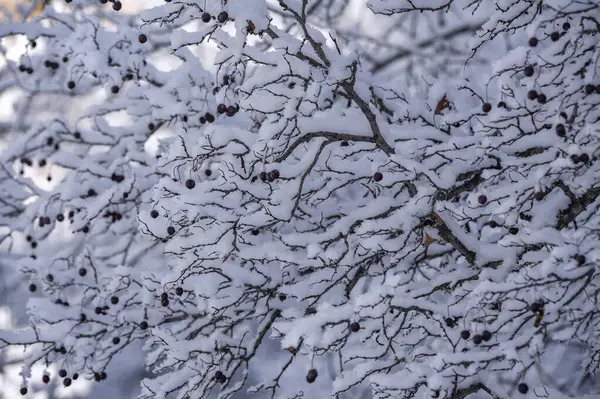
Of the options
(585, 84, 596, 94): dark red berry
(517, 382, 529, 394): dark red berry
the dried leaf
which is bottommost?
(517, 382, 529, 394): dark red berry

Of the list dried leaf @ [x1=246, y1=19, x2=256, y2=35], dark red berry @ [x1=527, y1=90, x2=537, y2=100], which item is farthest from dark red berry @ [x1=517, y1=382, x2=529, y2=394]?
dried leaf @ [x1=246, y1=19, x2=256, y2=35]

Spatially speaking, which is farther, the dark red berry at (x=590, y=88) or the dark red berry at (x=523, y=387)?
the dark red berry at (x=523, y=387)

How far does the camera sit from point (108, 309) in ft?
16.6

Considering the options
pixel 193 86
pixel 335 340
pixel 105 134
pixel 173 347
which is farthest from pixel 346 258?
pixel 105 134

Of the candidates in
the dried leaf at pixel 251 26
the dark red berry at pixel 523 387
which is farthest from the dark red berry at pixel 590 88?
the dried leaf at pixel 251 26

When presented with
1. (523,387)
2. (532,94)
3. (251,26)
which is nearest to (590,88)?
(532,94)

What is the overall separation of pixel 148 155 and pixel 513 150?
2.81 metres

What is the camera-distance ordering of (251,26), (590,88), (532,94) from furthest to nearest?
(251,26), (532,94), (590,88)

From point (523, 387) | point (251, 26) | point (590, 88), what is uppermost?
point (251, 26)

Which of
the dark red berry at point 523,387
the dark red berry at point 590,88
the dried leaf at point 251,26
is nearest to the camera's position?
the dark red berry at point 590,88

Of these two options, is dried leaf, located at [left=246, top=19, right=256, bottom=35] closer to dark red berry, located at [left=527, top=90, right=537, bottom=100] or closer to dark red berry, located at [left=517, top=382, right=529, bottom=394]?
dark red berry, located at [left=527, top=90, right=537, bottom=100]

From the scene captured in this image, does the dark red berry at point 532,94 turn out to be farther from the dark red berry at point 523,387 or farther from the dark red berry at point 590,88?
the dark red berry at point 523,387

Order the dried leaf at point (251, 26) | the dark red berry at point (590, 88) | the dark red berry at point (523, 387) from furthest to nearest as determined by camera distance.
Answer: the dried leaf at point (251, 26), the dark red berry at point (523, 387), the dark red berry at point (590, 88)

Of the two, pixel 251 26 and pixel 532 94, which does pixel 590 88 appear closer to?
pixel 532 94
